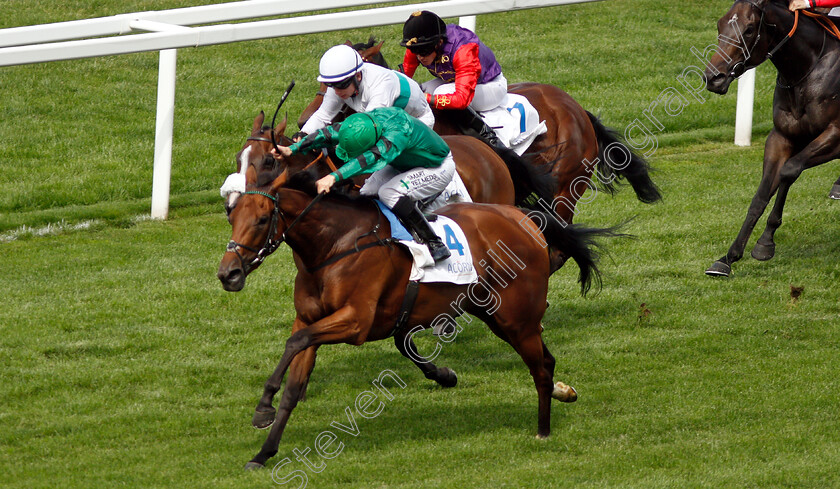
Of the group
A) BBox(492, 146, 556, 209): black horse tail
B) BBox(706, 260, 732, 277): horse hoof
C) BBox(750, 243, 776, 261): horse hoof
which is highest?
BBox(492, 146, 556, 209): black horse tail

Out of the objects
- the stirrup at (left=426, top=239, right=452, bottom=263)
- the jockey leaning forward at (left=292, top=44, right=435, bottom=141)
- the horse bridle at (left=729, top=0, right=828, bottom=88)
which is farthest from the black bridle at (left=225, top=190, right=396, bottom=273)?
the horse bridle at (left=729, top=0, right=828, bottom=88)

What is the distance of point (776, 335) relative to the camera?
7770 mm

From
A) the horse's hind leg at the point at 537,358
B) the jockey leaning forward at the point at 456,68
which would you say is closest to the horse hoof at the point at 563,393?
the horse's hind leg at the point at 537,358

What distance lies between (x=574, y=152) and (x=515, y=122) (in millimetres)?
747

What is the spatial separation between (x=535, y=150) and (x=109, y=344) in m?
3.49

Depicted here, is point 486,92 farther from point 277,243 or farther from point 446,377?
point 277,243

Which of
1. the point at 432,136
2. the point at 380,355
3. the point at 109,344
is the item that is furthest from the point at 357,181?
the point at 109,344

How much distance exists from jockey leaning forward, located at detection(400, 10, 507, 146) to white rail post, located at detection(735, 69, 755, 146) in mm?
5299

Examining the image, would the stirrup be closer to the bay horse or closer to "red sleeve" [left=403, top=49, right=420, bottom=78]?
the bay horse

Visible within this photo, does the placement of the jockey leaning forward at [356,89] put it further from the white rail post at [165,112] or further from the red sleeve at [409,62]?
the white rail post at [165,112]

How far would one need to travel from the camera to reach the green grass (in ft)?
19.0

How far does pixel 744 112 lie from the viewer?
1284 centimetres

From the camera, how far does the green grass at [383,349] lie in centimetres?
580

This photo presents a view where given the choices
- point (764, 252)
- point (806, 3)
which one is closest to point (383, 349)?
point (764, 252)
